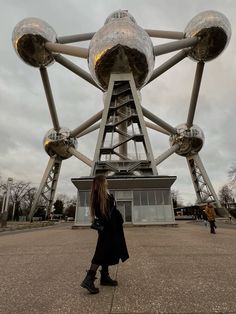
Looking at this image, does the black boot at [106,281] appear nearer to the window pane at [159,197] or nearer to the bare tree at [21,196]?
the window pane at [159,197]

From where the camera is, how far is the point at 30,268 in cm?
472

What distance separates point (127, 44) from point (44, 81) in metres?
15.0

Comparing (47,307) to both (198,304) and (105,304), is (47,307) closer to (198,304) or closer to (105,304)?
(105,304)

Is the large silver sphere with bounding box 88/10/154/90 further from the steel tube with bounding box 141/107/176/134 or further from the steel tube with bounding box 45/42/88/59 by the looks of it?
the steel tube with bounding box 141/107/176/134

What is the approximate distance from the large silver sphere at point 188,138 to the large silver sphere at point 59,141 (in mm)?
16053

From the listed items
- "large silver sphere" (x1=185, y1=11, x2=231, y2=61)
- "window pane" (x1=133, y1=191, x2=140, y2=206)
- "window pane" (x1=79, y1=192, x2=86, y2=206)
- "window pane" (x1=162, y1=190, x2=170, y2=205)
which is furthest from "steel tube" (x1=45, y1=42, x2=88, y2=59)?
"window pane" (x1=162, y1=190, x2=170, y2=205)

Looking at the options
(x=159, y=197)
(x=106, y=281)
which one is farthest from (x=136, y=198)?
(x=106, y=281)

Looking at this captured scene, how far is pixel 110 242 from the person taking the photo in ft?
10.6

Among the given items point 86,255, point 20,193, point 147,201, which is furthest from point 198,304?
point 20,193

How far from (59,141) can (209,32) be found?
80.2 feet

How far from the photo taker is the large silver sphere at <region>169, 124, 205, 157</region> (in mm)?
37938

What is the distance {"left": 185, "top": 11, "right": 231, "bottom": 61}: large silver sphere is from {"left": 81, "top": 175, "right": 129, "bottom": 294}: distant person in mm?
31068

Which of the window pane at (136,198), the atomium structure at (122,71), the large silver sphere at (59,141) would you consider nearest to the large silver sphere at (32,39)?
the atomium structure at (122,71)

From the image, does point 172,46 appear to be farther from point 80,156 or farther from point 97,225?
point 97,225
